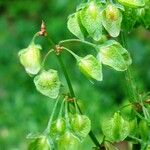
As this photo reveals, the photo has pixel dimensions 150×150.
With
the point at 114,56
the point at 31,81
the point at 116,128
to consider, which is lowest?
the point at 31,81

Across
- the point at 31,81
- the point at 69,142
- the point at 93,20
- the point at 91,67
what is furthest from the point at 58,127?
the point at 31,81

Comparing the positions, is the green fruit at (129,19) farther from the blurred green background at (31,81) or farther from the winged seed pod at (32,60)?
the blurred green background at (31,81)

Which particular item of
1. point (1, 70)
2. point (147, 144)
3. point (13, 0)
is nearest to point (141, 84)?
point (1, 70)

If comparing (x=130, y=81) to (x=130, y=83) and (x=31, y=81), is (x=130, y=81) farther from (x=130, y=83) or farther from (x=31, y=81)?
(x=31, y=81)

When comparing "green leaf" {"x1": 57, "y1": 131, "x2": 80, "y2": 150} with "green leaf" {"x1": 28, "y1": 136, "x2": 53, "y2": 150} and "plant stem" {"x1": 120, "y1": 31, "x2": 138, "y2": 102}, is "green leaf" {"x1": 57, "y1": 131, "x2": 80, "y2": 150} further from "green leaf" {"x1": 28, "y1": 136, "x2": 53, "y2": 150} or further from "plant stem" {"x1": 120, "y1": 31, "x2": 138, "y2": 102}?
"plant stem" {"x1": 120, "y1": 31, "x2": 138, "y2": 102}

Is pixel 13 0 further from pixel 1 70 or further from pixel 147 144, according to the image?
pixel 147 144

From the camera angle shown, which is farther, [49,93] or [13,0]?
[13,0]
